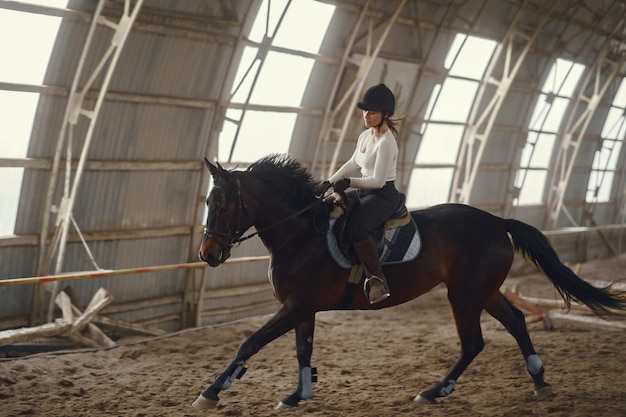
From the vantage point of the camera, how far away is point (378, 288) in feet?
20.4

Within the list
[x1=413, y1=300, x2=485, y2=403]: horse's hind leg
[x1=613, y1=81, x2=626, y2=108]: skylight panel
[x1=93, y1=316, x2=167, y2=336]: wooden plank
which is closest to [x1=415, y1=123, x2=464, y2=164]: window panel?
[x1=93, y1=316, x2=167, y2=336]: wooden plank

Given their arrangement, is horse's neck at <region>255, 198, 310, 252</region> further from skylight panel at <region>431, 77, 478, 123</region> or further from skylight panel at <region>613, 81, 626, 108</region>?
skylight panel at <region>613, 81, 626, 108</region>

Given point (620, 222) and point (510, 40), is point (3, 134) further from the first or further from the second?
point (620, 222)

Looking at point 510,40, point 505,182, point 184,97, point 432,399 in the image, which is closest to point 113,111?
point 184,97

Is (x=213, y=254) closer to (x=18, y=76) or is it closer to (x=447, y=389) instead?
(x=447, y=389)

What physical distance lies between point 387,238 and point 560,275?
1738 millimetres

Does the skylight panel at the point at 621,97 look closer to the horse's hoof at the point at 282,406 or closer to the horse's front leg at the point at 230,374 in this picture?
the horse's hoof at the point at 282,406

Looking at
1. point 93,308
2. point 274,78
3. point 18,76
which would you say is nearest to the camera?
point 18,76

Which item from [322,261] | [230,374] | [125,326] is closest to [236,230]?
[322,261]

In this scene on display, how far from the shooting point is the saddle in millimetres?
6242

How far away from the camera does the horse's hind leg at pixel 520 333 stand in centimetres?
665

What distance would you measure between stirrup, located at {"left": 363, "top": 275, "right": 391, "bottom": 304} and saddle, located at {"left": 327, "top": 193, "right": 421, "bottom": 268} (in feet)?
0.65

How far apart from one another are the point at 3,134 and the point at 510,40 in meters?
10.4

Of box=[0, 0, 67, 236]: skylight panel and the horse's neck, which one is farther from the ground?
box=[0, 0, 67, 236]: skylight panel
